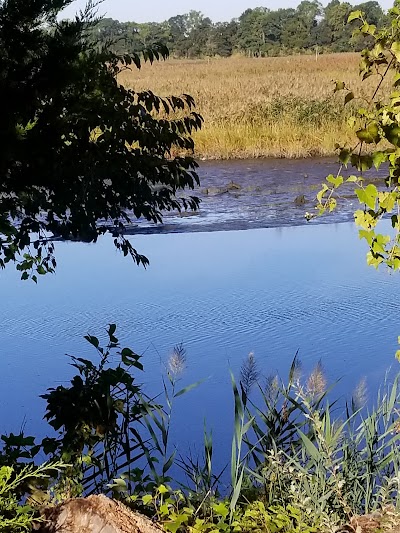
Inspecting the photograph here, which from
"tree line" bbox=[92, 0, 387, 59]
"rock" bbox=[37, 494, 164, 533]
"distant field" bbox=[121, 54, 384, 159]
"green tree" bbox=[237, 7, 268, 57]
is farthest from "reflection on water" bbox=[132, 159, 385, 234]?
"green tree" bbox=[237, 7, 268, 57]

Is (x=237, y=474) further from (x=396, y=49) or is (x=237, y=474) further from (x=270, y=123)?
(x=270, y=123)

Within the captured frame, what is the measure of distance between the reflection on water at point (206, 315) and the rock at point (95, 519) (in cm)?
179

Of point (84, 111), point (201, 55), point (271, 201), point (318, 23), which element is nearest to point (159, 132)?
point (84, 111)

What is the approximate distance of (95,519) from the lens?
272cm

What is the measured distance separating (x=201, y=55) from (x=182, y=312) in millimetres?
59570

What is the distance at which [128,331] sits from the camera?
257 inches

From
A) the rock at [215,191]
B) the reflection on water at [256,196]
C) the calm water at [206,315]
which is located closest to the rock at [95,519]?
the calm water at [206,315]

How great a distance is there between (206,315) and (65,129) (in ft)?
8.48

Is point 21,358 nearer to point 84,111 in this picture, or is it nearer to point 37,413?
point 37,413

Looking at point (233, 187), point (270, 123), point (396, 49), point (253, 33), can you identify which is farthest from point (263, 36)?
point (396, 49)

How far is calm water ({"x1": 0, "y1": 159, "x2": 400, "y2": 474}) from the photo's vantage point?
17.8ft

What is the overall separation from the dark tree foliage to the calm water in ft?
3.13

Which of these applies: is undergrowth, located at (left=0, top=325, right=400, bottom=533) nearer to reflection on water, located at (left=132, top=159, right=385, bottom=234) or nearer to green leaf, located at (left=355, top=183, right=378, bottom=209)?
green leaf, located at (left=355, top=183, right=378, bottom=209)

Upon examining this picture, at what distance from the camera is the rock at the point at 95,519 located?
8.92 feet
